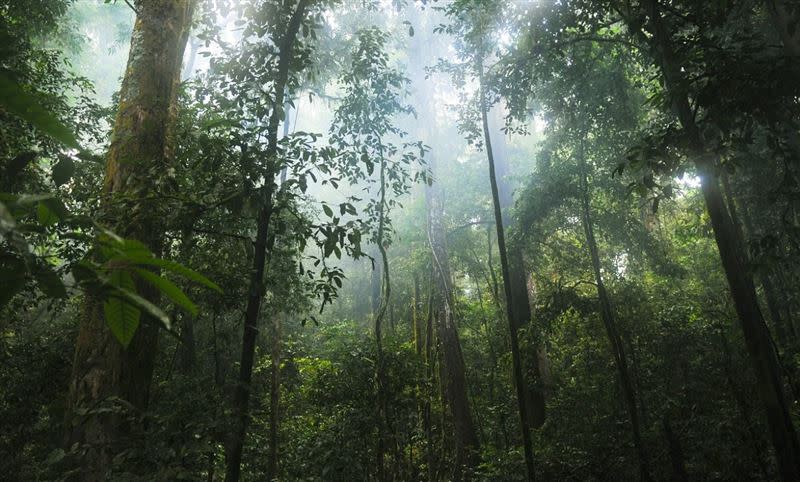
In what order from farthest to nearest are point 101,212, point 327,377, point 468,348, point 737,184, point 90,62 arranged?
point 90,62, point 468,348, point 737,184, point 327,377, point 101,212

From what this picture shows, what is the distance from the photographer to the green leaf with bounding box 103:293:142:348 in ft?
2.23

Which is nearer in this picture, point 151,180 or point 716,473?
point 151,180

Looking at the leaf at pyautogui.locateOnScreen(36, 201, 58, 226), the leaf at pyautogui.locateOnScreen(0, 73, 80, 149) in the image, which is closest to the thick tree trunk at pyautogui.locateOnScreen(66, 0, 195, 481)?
the leaf at pyautogui.locateOnScreen(36, 201, 58, 226)

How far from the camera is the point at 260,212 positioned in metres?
2.96

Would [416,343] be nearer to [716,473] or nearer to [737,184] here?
[716,473]

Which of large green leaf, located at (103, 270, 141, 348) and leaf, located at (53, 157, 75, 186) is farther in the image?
leaf, located at (53, 157, 75, 186)

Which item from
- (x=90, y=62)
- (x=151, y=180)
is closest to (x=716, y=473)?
(x=151, y=180)

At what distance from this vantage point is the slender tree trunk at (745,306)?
8.77 feet

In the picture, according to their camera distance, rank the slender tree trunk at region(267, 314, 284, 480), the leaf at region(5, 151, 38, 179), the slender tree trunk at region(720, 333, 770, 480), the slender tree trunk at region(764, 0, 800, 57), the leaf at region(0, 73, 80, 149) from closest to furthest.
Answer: the leaf at region(0, 73, 80, 149) → the leaf at region(5, 151, 38, 179) → the slender tree trunk at region(764, 0, 800, 57) → the slender tree trunk at region(720, 333, 770, 480) → the slender tree trunk at region(267, 314, 284, 480)

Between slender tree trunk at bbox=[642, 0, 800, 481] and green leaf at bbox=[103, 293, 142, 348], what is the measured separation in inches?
127

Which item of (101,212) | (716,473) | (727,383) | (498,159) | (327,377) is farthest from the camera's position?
(498,159)

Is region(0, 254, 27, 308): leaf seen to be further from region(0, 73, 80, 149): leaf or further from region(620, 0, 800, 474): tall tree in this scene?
region(620, 0, 800, 474): tall tree

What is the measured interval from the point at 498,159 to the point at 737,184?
727 centimetres

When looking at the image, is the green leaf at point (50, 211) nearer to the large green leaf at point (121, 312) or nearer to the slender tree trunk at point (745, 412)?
the large green leaf at point (121, 312)
